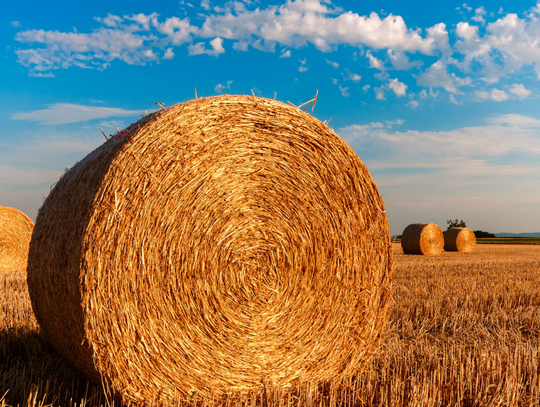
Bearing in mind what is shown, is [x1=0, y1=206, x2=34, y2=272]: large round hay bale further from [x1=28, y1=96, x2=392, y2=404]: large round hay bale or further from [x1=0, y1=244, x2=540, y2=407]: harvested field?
[x1=28, y1=96, x2=392, y2=404]: large round hay bale

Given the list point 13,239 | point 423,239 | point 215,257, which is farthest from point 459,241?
point 215,257

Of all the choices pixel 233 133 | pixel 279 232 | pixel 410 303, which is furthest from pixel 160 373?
pixel 410 303

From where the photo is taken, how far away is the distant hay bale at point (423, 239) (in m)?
17.4

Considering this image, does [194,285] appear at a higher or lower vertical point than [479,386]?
higher

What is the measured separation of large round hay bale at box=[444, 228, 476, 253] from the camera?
20312mm

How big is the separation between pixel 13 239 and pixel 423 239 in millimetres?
14020

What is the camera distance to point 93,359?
288 cm

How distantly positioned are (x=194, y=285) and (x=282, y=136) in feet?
4.31

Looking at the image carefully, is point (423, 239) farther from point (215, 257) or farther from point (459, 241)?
point (215, 257)

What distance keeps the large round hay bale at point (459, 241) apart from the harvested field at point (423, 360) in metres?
14.1

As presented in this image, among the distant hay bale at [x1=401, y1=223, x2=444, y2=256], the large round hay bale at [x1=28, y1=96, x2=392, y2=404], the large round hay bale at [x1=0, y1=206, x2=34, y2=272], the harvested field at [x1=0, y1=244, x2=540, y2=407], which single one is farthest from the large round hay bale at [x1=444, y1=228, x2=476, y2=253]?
the large round hay bale at [x1=28, y1=96, x2=392, y2=404]

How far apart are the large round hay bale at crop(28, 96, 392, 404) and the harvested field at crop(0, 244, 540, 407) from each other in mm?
266

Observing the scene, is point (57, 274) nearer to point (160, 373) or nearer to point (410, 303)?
point (160, 373)

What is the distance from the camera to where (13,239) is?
1027 cm
